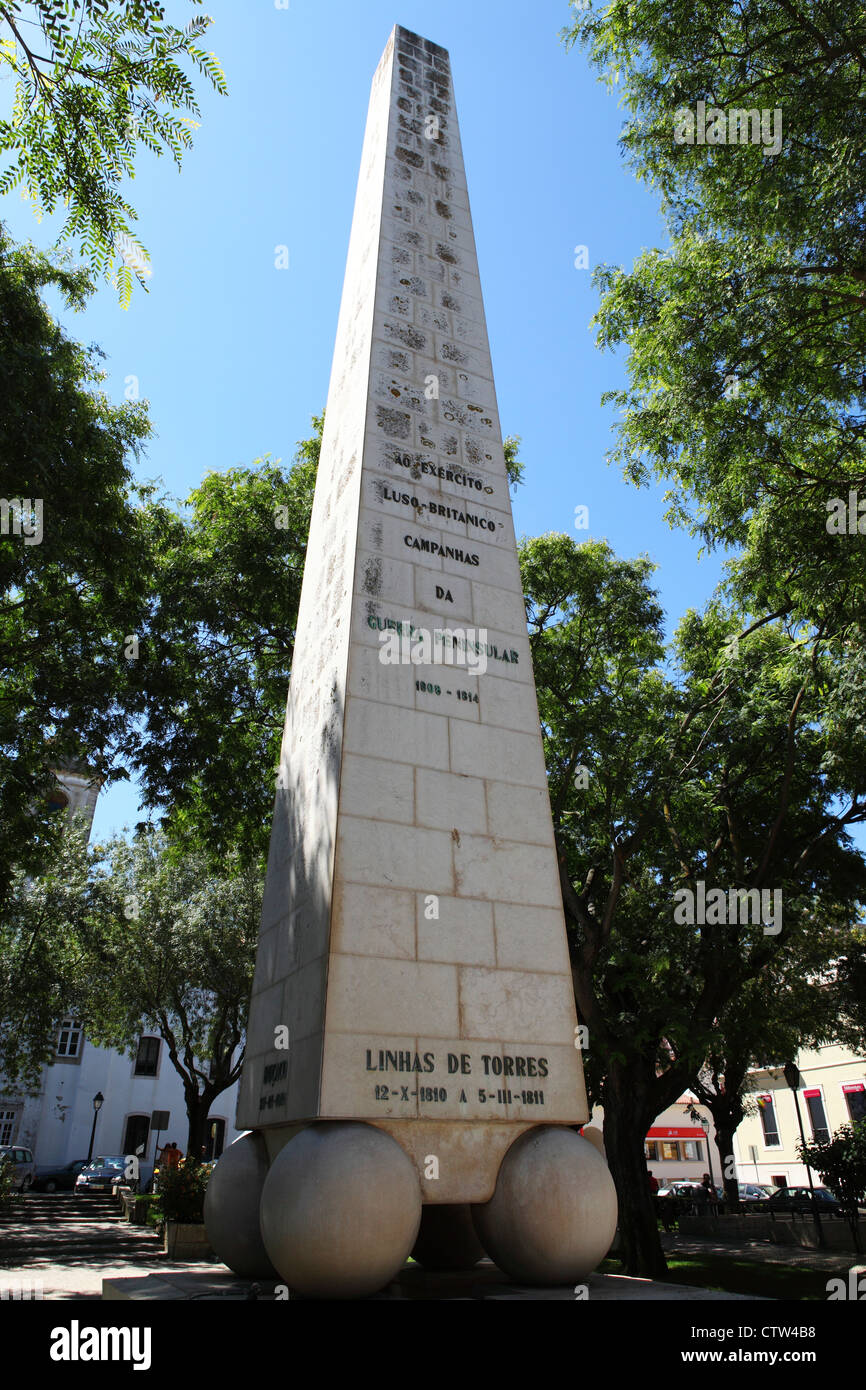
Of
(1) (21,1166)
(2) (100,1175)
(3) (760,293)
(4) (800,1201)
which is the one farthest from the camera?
(2) (100,1175)

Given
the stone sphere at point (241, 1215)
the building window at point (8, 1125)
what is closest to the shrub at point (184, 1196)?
the stone sphere at point (241, 1215)

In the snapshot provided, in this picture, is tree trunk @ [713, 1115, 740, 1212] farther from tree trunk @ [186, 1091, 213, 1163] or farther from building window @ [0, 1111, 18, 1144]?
building window @ [0, 1111, 18, 1144]

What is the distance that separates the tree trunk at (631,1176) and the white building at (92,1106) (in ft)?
106

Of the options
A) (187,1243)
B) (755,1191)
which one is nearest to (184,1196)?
(187,1243)

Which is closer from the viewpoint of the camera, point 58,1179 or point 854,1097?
point 58,1179

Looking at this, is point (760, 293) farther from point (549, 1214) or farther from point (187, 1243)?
point (187, 1243)

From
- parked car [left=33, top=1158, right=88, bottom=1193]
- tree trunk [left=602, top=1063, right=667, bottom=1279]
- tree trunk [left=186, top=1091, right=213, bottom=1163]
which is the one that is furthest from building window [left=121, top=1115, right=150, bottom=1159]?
tree trunk [left=602, top=1063, right=667, bottom=1279]

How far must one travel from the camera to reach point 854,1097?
1604 inches

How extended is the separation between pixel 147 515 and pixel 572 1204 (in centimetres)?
1430

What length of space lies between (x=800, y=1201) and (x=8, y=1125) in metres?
35.9

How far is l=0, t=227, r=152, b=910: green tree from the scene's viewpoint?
41.2ft

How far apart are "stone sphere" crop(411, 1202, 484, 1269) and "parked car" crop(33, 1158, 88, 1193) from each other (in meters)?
40.5

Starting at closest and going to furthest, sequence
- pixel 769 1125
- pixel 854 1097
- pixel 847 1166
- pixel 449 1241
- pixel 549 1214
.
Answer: pixel 549 1214, pixel 449 1241, pixel 847 1166, pixel 854 1097, pixel 769 1125

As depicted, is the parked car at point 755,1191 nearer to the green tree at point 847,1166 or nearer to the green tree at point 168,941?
the green tree at point 847,1166
